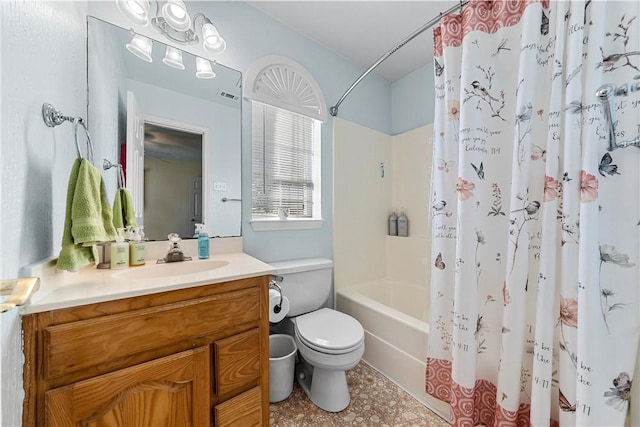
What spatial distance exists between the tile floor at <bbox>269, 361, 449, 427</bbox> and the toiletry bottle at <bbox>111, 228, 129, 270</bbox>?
3.66 feet

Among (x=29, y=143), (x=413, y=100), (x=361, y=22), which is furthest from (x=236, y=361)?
(x=413, y=100)

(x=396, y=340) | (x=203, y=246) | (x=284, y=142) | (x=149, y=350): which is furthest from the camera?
(x=284, y=142)

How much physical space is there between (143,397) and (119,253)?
0.62 m

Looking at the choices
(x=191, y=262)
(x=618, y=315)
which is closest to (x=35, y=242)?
(x=191, y=262)

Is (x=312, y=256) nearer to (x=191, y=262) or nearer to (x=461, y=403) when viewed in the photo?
(x=191, y=262)

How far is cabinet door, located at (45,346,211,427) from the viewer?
0.69 meters

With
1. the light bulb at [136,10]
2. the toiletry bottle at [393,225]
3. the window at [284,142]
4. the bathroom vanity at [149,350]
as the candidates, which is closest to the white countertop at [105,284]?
the bathroom vanity at [149,350]

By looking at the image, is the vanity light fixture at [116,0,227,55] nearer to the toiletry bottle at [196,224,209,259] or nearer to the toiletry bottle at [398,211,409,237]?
the toiletry bottle at [196,224,209,259]

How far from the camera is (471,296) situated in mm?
1054

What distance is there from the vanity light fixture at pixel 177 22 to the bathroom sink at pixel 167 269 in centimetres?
123

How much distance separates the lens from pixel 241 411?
3.25ft

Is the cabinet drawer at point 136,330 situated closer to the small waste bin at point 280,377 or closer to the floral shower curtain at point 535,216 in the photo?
the small waste bin at point 280,377

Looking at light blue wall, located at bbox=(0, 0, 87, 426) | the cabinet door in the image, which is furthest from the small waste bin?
light blue wall, located at bbox=(0, 0, 87, 426)

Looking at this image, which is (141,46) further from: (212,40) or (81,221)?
(81,221)
